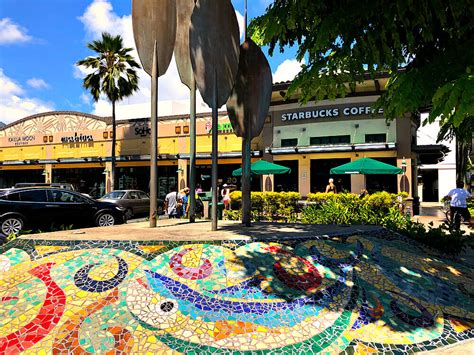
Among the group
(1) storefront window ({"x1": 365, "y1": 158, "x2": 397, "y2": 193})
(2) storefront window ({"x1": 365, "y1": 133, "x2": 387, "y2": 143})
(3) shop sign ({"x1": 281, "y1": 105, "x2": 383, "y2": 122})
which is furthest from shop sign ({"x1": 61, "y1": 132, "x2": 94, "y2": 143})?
(1) storefront window ({"x1": 365, "y1": 158, "x2": 397, "y2": 193})

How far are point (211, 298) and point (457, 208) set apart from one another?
10.9 m

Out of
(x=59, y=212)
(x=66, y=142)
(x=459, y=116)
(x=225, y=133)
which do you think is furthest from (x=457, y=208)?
(x=66, y=142)

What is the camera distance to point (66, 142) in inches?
1267

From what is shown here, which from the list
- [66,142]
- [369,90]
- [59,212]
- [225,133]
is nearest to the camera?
[59,212]

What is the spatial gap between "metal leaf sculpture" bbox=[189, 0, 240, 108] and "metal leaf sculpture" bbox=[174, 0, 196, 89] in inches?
52.3

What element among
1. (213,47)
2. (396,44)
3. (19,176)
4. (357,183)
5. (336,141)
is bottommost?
(357,183)

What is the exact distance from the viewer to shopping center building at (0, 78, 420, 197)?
21.4 metres

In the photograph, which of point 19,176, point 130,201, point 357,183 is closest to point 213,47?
point 130,201

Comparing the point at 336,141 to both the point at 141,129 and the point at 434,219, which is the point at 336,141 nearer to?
the point at 434,219

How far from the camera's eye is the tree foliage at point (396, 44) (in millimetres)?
3549

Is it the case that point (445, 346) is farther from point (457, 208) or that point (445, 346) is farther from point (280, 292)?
point (457, 208)

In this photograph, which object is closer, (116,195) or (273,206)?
(273,206)

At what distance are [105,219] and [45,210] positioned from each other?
2.04m

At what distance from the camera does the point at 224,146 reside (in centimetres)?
2570
